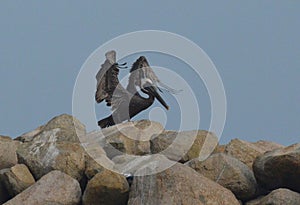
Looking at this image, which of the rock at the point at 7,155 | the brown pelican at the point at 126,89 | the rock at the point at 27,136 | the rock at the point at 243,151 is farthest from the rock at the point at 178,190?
the rock at the point at 27,136

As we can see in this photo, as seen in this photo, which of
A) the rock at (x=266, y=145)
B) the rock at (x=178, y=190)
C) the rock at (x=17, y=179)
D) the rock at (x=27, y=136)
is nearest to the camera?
the rock at (x=178, y=190)

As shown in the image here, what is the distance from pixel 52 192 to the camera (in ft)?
35.4

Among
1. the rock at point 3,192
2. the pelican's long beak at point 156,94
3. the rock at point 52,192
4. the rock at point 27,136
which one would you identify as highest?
the pelican's long beak at point 156,94

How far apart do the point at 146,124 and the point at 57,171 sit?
2390 millimetres

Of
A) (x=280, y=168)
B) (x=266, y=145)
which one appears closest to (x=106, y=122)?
(x=266, y=145)

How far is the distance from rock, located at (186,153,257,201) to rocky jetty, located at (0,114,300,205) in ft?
0.05

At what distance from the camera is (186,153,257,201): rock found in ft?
35.7

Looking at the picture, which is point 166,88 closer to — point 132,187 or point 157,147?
point 157,147

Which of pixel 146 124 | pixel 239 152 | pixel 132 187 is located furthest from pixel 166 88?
pixel 132 187

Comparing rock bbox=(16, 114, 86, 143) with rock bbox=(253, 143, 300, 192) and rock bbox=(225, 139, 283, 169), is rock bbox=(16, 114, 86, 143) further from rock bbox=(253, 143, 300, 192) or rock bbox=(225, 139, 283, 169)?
rock bbox=(253, 143, 300, 192)

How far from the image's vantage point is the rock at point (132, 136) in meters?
12.2

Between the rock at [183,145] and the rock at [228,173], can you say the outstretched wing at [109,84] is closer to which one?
the rock at [183,145]

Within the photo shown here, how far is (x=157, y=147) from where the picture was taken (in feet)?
39.3

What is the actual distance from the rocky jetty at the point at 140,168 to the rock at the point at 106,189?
0.6 inches
